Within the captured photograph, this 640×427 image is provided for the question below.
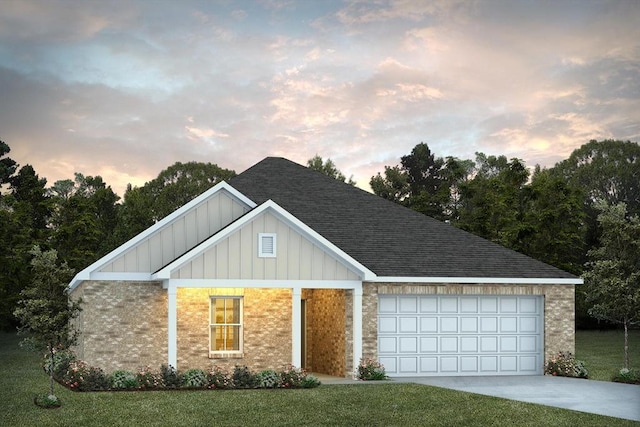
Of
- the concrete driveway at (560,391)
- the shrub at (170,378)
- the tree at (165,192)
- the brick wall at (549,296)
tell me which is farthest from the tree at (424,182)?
the shrub at (170,378)

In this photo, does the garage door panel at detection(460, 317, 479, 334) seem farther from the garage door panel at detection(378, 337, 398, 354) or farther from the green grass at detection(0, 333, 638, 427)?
the green grass at detection(0, 333, 638, 427)

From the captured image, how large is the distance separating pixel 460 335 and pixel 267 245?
6.95m

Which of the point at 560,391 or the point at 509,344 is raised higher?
the point at 509,344

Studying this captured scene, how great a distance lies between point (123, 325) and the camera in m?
24.5

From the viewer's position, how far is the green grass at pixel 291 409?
17.4 meters

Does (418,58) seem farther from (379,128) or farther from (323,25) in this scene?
(379,128)

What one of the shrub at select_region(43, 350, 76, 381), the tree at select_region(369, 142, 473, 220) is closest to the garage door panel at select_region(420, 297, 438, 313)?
the shrub at select_region(43, 350, 76, 381)

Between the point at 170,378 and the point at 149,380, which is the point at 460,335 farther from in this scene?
the point at 149,380

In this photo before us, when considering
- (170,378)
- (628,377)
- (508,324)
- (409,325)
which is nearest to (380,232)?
(409,325)

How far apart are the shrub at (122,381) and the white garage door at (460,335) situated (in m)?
7.49

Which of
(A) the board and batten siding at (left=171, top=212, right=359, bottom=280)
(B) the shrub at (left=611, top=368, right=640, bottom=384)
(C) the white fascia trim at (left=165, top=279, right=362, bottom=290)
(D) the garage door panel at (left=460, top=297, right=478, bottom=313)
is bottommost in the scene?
(B) the shrub at (left=611, top=368, right=640, bottom=384)

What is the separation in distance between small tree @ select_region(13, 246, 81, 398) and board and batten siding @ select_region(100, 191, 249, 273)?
12.9ft

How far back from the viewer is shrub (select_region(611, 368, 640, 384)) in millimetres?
25031

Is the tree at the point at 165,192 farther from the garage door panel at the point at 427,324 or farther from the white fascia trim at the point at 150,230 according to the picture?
the garage door panel at the point at 427,324
